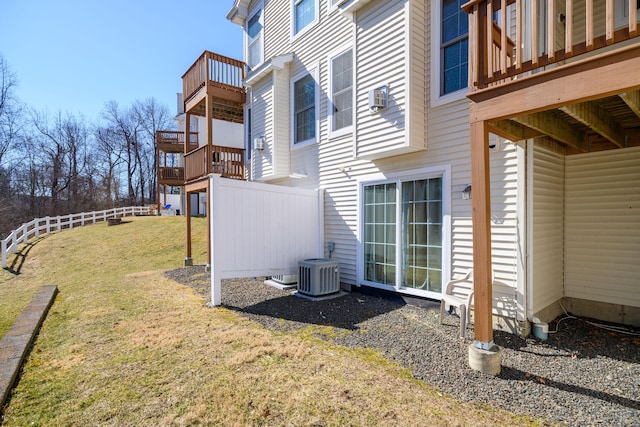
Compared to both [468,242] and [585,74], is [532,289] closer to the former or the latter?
[468,242]

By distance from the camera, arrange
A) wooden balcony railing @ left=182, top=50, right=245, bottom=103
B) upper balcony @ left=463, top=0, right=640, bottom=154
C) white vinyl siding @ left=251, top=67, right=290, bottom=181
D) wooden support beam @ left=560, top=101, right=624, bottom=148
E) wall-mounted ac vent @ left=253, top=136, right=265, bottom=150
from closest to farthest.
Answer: upper balcony @ left=463, top=0, right=640, bottom=154 < wooden support beam @ left=560, top=101, right=624, bottom=148 < white vinyl siding @ left=251, top=67, right=290, bottom=181 < wall-mounted ac vent @ left=253, top=136, right=265, bottom=150 < wooden balcony railing @ left=182, top=50, right=245, bottom=103

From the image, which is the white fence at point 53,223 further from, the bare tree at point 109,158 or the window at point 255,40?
the window at point 255,40

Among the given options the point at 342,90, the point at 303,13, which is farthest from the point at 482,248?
the point at 303,13

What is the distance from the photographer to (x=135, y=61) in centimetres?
2075

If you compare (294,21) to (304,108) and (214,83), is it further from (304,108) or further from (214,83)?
(214,83)

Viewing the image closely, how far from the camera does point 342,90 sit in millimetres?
6797

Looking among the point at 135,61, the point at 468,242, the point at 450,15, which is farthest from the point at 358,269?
the point at 135,61

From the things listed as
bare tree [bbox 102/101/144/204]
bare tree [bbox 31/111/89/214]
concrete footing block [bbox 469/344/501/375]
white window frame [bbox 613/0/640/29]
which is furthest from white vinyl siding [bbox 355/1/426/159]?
bare tree [bbox 102/101/144/204]

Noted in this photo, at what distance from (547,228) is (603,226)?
87 cm

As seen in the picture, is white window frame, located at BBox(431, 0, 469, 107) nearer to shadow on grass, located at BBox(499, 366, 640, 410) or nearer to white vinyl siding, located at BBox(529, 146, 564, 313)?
white vinyl siding, located at BBox(529, 146, 564, 313)

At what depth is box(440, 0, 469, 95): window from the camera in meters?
4.81

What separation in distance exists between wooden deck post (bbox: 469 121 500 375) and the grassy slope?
0.68 meters

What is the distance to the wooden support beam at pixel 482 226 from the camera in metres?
3.08

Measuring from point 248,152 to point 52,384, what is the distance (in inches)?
315
